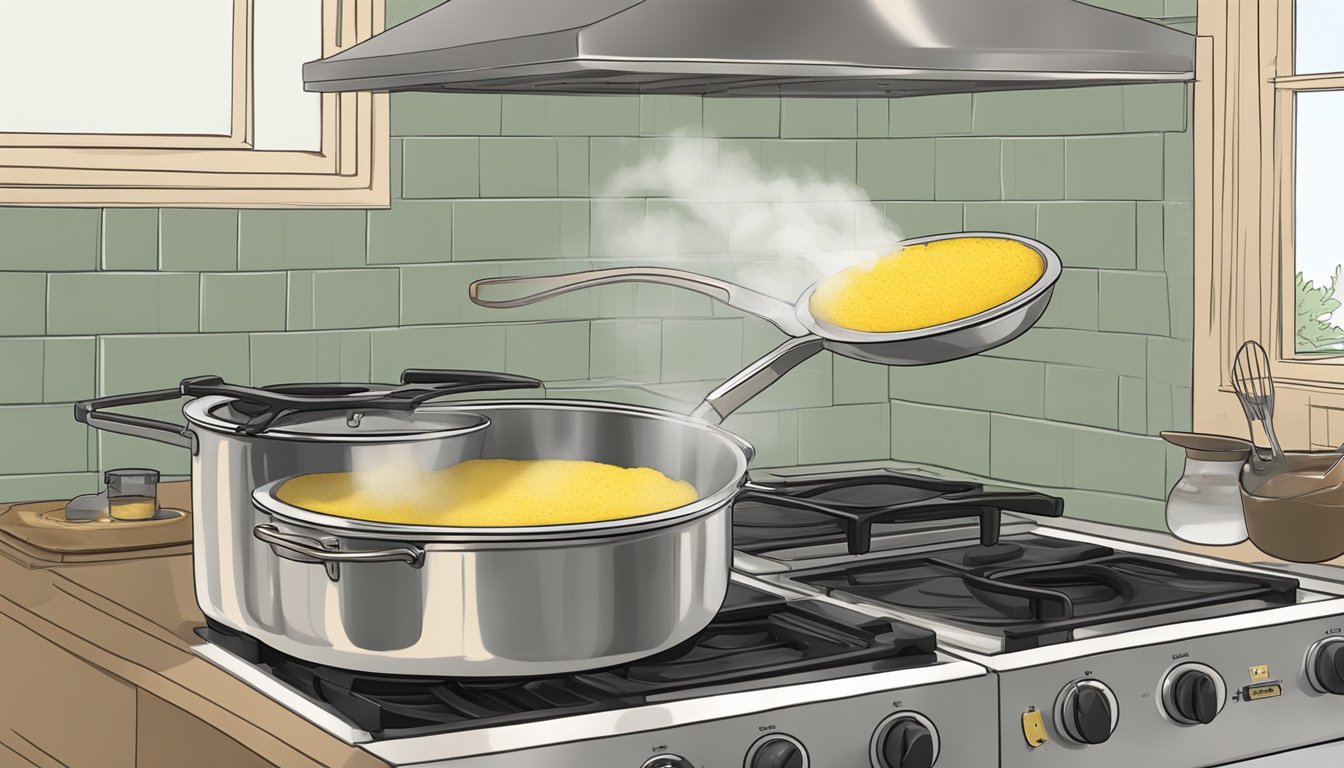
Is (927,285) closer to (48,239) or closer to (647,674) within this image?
(647,674)

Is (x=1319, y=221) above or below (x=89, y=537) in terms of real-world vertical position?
above

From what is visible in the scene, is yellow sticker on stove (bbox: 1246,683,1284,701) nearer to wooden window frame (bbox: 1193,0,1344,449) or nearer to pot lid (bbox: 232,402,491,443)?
wooden window frame (bbox: 1193,0,1344,449)

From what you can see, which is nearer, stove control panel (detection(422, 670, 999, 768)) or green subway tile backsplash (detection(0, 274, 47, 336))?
stove control panel (detection(422, 670, 999, 768))

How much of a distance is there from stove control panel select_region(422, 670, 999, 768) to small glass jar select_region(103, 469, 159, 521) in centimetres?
101

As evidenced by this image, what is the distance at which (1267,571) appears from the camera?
1895mm

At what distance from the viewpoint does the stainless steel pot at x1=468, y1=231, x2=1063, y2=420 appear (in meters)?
1.76

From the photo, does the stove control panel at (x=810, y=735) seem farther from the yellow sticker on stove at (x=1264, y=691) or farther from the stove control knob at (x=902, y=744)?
the yellow sticker on stove at (x=1264, y=691)

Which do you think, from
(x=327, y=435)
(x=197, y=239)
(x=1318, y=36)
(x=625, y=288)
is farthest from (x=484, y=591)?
(x=1318, y=36)

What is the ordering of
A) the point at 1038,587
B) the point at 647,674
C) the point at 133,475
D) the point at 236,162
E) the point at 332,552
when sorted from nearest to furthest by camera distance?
the point at 332,552 < the point at 647,674 < the point at 1038,587 < the point at 133,475 < the point at 236,162

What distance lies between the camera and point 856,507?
6.16ft

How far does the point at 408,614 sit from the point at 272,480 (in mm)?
285

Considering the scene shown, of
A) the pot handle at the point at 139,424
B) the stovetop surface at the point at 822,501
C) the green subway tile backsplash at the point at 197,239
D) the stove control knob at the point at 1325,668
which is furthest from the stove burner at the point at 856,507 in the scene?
the green subway tile backsplash at the point at 197,239

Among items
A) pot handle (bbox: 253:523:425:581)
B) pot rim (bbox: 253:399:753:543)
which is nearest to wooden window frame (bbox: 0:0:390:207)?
pot rim (bbox: 253:399:753:543)

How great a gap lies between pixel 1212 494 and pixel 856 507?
50 cm
